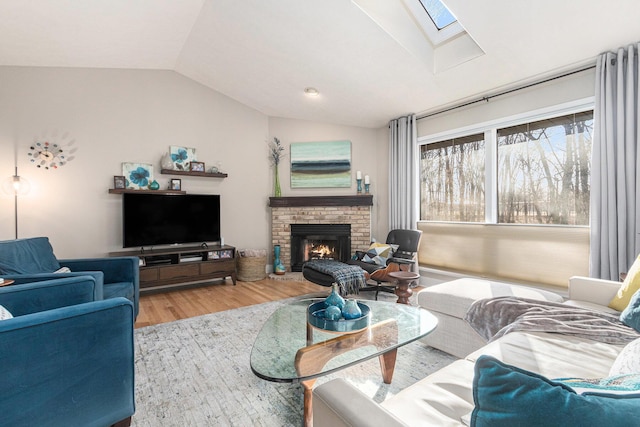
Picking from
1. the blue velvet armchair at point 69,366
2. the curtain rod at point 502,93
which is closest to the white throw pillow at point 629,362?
the blue velvet armchair at point 69,366

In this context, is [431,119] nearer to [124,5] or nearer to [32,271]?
[124,5]

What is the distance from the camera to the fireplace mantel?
4918 millimetres

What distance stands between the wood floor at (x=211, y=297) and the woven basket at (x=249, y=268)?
100mm

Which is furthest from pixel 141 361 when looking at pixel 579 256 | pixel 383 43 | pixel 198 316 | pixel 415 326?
pixel 579 256

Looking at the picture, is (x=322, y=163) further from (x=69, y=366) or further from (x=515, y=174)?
(x=69, y=366)

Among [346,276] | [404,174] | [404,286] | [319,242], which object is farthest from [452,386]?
[319,242]

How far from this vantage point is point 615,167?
2709 millimetres

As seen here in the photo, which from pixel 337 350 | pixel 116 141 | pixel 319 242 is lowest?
pixel 337 350

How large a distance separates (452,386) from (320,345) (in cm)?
66

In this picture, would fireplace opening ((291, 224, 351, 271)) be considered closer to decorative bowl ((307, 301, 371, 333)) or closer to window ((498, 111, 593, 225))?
window ((498, 111, 593, 225))

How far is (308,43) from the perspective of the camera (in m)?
3.19

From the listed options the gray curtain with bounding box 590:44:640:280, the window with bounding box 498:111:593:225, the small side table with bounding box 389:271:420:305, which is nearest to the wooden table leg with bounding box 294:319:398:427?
the small side table with bounding box 389:271:420:305

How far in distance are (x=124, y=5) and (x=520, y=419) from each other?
3.92 metres

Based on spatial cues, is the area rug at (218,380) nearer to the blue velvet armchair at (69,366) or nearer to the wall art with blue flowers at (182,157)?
the blue velvet armchair at (69,366)
